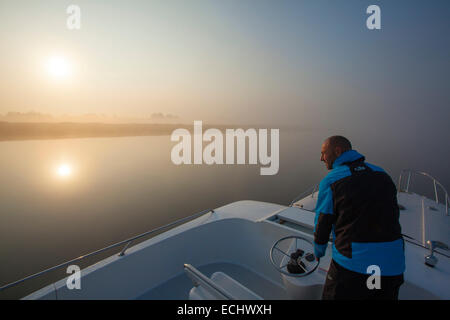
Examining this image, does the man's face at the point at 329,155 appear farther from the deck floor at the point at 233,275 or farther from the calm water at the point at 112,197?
the calm water at the point at 112,197

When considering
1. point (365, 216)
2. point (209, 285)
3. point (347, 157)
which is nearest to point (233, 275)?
point (209, 285)

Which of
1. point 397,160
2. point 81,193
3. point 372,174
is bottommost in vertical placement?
point 81,193

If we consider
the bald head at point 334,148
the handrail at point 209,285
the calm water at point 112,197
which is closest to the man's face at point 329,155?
the bald head at point 334,148

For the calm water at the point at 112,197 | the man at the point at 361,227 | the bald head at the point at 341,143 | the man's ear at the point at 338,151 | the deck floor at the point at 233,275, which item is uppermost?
the bald head at the point at 341,143

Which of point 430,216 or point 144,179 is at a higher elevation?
point 430,216

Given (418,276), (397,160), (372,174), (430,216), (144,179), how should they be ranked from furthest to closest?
(397,160) → (144,179) → (430,216) → (418,276) → (372,174)

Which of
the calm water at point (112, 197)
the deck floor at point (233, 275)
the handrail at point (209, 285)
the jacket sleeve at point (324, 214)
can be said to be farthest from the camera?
the calm water at point (112, 197)

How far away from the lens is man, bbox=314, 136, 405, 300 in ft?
3.30

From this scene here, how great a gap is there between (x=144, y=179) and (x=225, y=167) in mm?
6301

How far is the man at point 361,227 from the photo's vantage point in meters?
1.00

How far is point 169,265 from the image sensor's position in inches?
93.7
